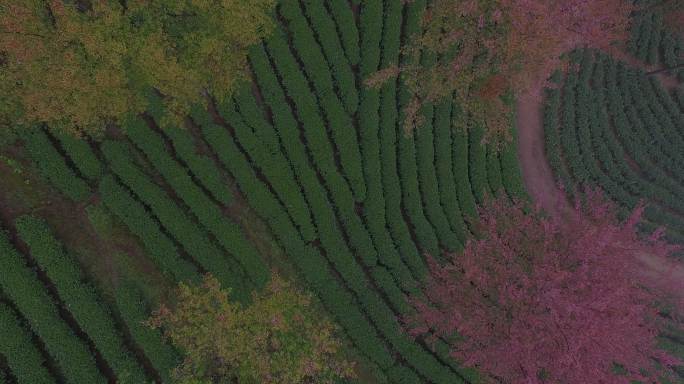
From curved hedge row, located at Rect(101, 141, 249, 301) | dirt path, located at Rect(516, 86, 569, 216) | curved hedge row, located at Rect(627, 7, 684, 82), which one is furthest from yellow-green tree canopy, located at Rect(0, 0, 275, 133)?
curved hedge row, located at Rect(627, 7, 684, 82)

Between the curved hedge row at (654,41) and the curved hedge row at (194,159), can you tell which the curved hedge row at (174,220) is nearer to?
the curved hedge row at (194,159)

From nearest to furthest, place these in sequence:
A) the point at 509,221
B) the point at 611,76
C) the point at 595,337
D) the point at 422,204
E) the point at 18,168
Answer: the point at 595,337 < the point at 18,168 < the point at 509,221 < the point at 422,204 < the point at 611,76

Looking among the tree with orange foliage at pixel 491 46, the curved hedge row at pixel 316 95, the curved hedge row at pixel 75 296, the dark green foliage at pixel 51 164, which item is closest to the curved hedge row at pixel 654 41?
the tree with orange foliage at pixel 491 46

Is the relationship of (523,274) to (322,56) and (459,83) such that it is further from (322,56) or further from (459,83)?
(322,56)

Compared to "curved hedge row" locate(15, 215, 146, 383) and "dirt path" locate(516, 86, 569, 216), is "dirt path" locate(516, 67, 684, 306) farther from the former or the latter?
"curved hedge row" locate(15, 215, 146, 383)

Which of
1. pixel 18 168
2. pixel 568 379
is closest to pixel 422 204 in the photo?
pixel 568 379

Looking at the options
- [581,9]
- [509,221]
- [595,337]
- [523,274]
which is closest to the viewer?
[595,337]
